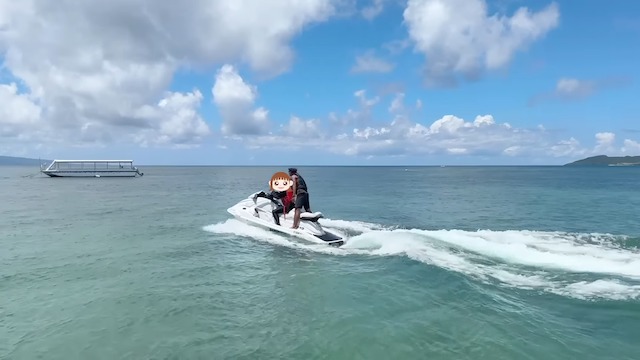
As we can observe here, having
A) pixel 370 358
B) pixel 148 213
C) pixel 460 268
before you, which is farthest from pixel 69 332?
pixel 148 213

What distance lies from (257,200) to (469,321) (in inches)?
559

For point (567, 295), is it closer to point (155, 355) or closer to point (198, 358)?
point (198, 358)

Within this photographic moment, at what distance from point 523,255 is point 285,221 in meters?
10.2

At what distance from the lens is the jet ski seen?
16641 mm

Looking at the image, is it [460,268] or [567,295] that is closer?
[567,295]

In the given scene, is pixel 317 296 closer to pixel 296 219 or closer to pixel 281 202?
pixel 296 219

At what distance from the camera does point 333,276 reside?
41.0ft

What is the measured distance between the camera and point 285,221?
60.9 ft

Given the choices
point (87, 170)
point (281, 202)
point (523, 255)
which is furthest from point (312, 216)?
point (87, 170)

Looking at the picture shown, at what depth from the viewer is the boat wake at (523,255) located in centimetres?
1134
